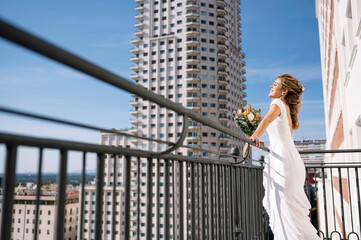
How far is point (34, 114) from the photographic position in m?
0.90

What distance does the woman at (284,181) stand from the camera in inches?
148

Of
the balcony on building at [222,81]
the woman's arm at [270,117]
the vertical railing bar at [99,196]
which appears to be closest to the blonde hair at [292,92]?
the woman's arm at [270,117]

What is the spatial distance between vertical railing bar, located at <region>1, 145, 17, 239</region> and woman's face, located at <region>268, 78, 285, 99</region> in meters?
→ 3.79

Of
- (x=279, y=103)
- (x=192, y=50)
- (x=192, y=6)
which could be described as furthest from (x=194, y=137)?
(x=279, y=103)

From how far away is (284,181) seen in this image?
3.84m

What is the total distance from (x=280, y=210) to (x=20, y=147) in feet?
11.3

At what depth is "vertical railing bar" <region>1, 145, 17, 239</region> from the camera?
928 millimetres

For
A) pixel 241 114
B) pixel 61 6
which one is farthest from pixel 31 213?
pixel 61 6

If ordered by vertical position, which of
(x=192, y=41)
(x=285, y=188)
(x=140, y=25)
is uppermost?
(x=140, y=25)

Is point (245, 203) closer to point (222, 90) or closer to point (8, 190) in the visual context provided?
point (8, 190)

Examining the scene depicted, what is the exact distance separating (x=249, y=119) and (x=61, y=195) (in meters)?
4.38

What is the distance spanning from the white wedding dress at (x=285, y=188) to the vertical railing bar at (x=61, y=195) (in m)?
3.16

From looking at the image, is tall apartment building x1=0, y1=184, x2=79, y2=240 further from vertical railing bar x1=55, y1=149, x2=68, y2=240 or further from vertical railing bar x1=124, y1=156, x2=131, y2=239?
vertical railing bar x1=124, y1=156, x2=131, y2=239

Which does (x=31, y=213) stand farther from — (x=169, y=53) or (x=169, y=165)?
(x=169, y=53)
